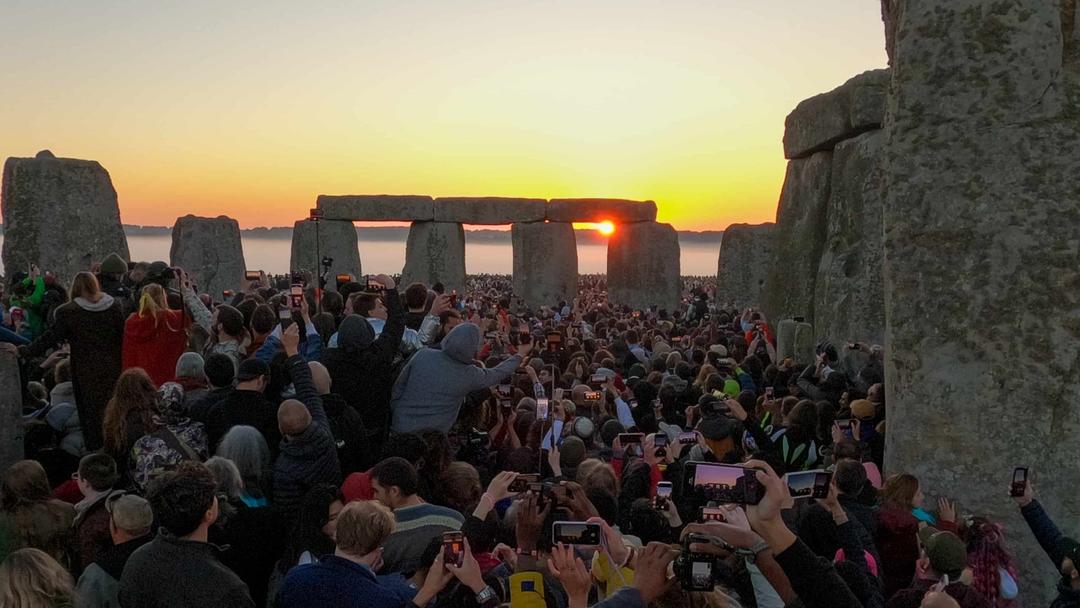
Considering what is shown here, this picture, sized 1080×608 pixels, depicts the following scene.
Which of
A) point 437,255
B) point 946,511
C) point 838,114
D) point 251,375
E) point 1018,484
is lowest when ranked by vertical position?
point 946,511

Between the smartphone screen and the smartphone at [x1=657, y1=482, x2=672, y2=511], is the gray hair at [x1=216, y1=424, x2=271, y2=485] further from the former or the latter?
the smartphone at [x1=657, y1=482, x2=672, y2=511]

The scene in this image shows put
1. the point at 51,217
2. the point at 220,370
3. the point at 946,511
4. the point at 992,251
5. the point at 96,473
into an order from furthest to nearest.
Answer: the point at 51,217 → the point at 992,251 → the point at 220,370 → the point at 946,511 → the point at 96,473

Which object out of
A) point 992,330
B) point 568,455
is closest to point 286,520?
point 568,455

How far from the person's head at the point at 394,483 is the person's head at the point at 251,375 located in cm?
123

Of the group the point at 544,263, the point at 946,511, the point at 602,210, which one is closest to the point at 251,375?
the point at 946,511

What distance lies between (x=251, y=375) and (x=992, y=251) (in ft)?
12.2

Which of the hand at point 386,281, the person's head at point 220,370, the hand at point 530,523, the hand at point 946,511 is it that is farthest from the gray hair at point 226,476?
the hand at point 946,511

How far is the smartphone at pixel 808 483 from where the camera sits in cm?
326

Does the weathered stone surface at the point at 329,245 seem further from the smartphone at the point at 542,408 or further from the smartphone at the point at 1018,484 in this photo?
→ the smartphone at the point at 1018,484

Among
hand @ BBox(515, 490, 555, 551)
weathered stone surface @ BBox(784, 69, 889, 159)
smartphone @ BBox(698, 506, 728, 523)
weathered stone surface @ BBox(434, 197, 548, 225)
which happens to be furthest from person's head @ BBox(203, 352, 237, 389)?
weathered stone surface @ BBox(434, 197, 548, 225)

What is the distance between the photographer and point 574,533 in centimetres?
293

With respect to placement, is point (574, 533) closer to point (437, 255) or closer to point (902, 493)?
point (902, 493)

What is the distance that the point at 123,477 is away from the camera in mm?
4508

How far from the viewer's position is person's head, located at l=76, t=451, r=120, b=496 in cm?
396
